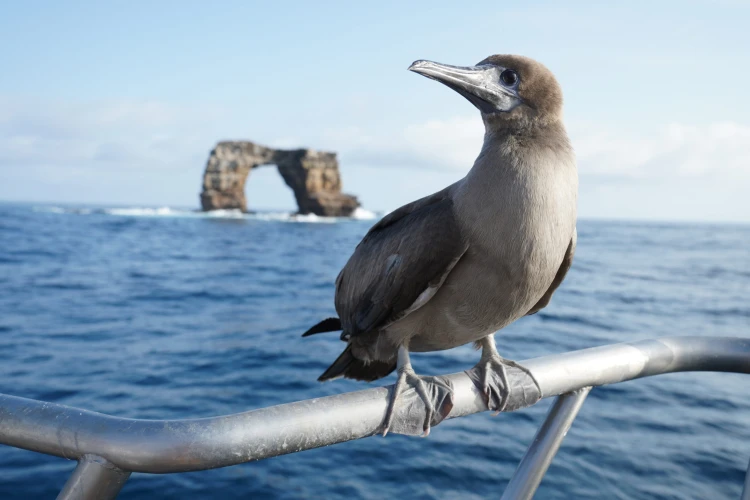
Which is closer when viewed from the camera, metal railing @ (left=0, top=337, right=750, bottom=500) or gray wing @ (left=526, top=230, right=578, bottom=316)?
metal railing @ (left=0, top=337, right=750, bottom=500)

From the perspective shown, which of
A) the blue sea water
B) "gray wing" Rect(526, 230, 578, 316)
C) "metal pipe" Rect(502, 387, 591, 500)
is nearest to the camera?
"metal pipe" Rect(502, 387, 591, 500)

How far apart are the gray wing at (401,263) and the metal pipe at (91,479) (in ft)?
4.39

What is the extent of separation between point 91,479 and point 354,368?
179 cm

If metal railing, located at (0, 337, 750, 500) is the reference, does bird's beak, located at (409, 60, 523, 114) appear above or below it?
above

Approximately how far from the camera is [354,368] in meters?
2.96

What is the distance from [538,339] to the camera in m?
11.5

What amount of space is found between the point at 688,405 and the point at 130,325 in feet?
32.4

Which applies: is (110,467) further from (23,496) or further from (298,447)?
(23,496)

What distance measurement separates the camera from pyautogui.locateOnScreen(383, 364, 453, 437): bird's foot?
1.88m

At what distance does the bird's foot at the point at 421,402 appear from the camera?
1875 mm

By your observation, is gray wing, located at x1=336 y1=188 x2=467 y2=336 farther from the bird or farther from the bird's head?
the bird's head

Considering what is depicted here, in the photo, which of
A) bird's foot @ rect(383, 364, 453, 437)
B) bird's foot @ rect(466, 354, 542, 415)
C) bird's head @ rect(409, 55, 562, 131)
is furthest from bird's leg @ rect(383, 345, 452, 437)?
bird's head @ rect(409, 55, 562, 131)

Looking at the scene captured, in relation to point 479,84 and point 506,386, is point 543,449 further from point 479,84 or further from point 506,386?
point 479,84

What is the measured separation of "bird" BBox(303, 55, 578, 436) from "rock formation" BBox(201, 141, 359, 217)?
61.8 meters
